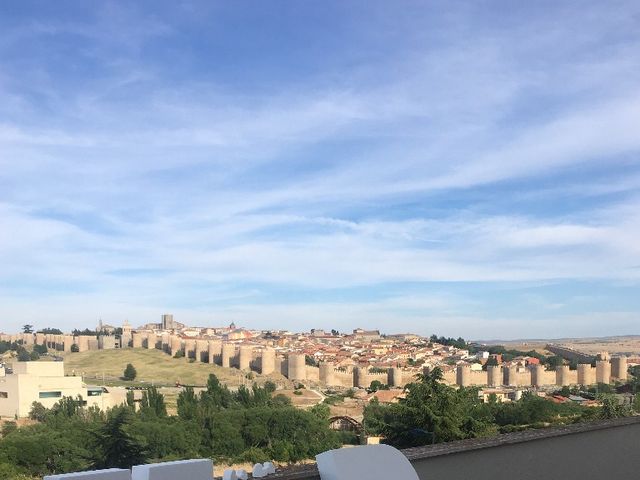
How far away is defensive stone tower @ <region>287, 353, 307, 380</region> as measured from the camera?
39.3 metres

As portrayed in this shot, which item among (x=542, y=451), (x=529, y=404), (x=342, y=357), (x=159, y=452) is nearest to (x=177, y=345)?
(x=342, y=357)

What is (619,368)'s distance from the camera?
36656 millimetres

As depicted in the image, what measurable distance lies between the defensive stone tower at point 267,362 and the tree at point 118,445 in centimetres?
2458

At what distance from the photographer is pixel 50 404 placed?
28.8 m

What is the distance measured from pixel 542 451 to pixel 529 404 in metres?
12.1

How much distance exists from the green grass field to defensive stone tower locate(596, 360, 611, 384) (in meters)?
18.5

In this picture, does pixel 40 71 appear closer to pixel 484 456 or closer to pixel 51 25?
pixel 51 25

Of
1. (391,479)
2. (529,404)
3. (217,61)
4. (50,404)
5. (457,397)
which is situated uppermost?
(217,61)

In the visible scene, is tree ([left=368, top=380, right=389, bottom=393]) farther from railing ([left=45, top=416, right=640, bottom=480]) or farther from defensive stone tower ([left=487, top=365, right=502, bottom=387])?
railing ([left=45, top=416, right=640, bottom=480])

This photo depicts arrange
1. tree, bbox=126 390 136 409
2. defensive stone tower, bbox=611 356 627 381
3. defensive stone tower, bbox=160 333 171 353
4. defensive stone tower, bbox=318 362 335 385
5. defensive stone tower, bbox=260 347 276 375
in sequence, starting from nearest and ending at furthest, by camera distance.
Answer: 1. tree, bbox=126 390 136 409
2. defensive stone tower, bbox=611 356 627 381
3. defensive stone tower, bbox=318 362 335 385
4. defensive stone tower, bbox=260 347 276 375
5. defensive stone tower, bbox=160 333 171 353

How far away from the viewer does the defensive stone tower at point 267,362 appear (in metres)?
41.5

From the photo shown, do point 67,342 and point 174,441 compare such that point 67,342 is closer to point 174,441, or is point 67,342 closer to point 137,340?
point 137,340

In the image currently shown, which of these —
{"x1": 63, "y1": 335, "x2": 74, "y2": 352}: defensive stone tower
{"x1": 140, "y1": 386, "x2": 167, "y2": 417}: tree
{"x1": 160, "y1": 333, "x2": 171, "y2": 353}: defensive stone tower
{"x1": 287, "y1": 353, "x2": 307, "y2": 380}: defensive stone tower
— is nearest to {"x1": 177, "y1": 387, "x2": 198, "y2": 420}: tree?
{"x1": 140, "y1": 386, "x2": 167, "y2": 417}: tree

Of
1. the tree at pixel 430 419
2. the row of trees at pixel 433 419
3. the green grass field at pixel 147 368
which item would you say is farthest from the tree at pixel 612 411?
the green grass field at pixel 147 368
